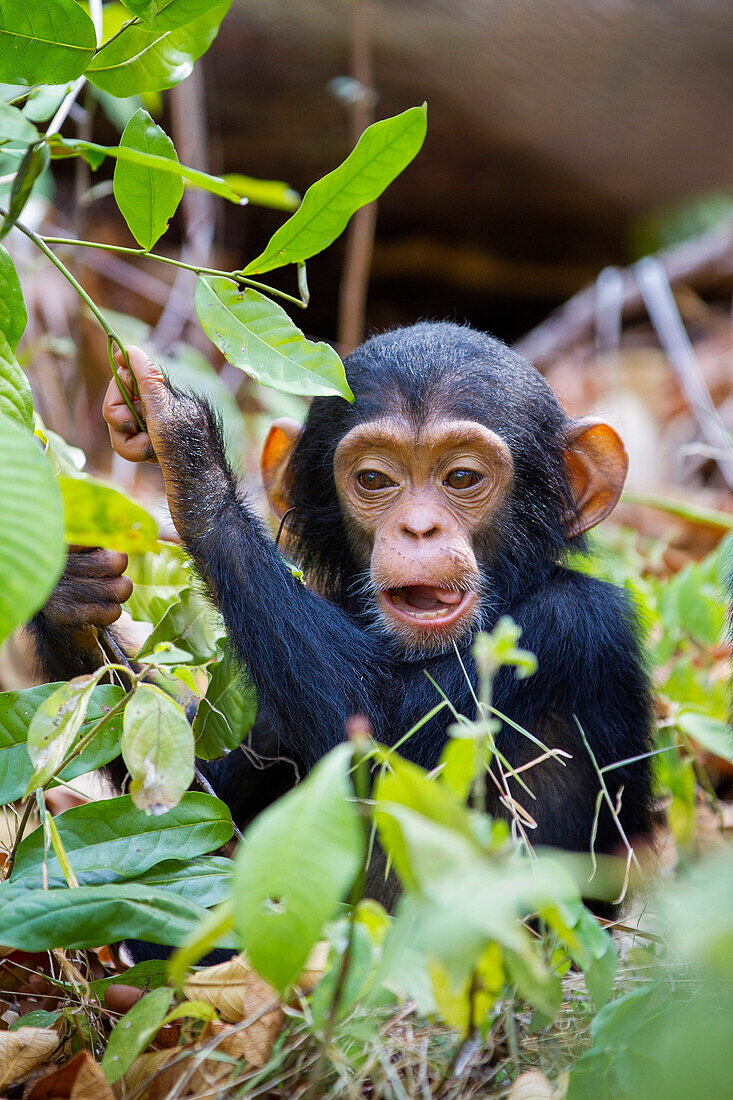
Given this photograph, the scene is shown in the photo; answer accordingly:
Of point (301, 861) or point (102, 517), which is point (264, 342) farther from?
point (301, 861)

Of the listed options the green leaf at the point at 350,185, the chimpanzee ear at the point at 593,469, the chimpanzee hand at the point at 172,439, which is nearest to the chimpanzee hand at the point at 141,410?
the chimpanzee hand at the point at 172,439

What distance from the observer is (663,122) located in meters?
9.82

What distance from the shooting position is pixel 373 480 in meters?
3.20

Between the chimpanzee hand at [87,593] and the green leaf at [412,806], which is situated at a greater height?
the chimpanzee hand at [87,593]

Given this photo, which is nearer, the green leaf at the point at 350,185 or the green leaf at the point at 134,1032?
the green leaf at the point at 134,1032

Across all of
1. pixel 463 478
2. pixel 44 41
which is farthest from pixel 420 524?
pixel 44 41

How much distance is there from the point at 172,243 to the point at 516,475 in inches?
240

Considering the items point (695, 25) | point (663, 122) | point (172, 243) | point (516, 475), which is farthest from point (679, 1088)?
point (663, 122)

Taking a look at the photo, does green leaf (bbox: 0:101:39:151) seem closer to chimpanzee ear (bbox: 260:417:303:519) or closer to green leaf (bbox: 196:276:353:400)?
green leaf (bbox: 196:276:353:400)

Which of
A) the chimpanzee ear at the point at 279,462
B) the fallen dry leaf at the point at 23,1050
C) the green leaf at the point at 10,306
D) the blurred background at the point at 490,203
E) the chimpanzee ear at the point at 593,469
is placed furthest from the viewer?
the blurred background at the point at 490,203

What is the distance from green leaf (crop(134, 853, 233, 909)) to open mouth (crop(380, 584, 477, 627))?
0.97 metres

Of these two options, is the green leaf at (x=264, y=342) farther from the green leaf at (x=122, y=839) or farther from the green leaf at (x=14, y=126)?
the green leaf at (x=122, y=839)

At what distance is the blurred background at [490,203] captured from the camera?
6730 millimetres

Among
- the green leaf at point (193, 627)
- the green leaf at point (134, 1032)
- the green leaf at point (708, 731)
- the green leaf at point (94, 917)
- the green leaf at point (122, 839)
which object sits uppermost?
the green leaf at point (193, 627)
